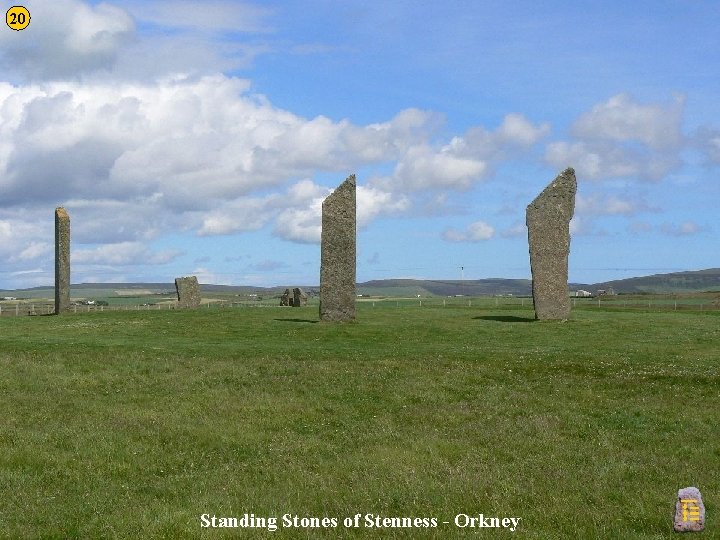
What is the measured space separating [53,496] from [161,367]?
1283cm

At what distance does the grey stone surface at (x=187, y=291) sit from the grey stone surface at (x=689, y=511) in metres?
55.2

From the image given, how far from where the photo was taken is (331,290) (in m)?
41.0

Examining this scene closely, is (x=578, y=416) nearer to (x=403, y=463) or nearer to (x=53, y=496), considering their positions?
(x=403, y=463)

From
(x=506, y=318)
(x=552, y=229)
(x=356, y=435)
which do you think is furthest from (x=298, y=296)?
(x=356, y=435)

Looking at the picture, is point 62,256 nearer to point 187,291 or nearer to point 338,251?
point 187,291

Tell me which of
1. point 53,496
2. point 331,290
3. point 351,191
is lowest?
point 53,496

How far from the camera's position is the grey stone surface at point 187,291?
62500 mm

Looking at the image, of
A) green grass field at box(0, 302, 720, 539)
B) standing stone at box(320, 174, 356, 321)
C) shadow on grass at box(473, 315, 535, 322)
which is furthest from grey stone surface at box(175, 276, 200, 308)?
green grass field at box(0, 302, 720, 539)

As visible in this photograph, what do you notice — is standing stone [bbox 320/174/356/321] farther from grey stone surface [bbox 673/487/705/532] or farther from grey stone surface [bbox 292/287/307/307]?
grey stone surface [bbox 673/487/705/532]

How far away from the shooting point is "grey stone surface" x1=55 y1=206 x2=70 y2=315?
5441cm

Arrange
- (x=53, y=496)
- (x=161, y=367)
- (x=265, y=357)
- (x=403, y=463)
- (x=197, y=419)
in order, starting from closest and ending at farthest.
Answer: (x=53, y=496) < (x=403, y=463) < (x=197, y=419) < (x=161, y=367) < (x=265, y=357)

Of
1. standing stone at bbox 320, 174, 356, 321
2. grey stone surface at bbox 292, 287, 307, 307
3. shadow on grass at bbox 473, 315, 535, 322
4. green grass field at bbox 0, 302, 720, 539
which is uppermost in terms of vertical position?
standing stone at bbox 320, 174, 356, 321

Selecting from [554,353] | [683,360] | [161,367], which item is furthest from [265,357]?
[683,360]

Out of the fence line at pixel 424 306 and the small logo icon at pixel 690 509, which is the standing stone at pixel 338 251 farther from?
the small logo icon at pixel 690 509
